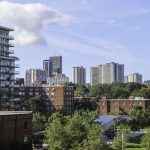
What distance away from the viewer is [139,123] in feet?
365

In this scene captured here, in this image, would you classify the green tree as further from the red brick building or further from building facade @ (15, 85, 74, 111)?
the red brick building

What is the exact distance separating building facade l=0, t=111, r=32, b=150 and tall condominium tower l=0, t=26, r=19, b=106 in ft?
248

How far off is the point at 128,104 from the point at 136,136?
65.3 meters

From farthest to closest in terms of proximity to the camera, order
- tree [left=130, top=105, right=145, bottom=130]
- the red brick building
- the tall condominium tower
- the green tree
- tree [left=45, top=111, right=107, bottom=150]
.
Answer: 1. the red brick building
2. the tall condominium tower
3. tree [left=130, top=105, right=145, bottom=130]
4. the green tree
5. tree [left=45, top=111, right=107, bottom=150]

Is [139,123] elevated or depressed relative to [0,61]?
depressed

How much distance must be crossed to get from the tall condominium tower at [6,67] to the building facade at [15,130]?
75.5 m

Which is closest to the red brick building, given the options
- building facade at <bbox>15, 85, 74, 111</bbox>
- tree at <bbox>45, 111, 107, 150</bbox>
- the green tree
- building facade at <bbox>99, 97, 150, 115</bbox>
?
building facade at <bbox>99, 97, 150, 115</bbox>

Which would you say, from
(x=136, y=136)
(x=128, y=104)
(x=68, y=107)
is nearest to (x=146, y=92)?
(x=128, y=104)

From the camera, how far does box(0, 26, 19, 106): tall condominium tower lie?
13852 centimetres

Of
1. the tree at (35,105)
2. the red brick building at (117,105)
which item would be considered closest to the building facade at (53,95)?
the red brick building at (117,105)

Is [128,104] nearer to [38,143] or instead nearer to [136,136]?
[136,136]

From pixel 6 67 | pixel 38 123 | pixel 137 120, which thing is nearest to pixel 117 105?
pixel 6 67

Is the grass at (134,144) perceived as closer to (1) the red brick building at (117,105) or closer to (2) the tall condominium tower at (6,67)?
(2) the tall condominium tower at (6,67)

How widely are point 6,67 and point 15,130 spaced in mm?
82831
